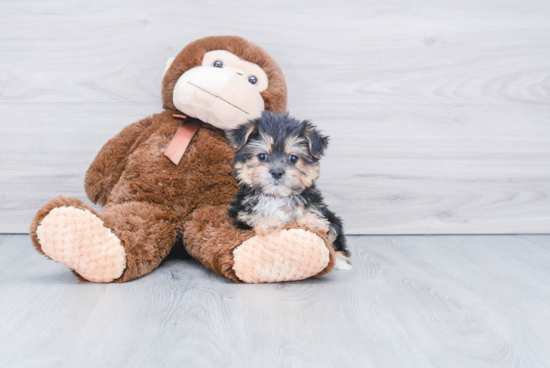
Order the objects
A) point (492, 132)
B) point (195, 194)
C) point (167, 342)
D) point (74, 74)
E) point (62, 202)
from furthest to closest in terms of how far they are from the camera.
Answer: point (492, 132) → point (74, 74) → point (195, 194) → point (62, 202) → point (167, 342)

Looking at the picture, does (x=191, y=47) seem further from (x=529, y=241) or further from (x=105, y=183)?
(x=529, y=241)

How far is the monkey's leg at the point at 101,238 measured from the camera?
140 centimetres

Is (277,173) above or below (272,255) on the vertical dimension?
above

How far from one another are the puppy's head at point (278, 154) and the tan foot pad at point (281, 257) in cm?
16

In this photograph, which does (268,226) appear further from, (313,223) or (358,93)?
(358,93)

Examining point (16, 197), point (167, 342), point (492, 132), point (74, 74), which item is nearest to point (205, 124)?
point (74, 74)

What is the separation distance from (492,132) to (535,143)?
0.84 feet

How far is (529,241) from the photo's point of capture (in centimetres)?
239

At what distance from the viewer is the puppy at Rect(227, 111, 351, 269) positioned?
150 centimetres

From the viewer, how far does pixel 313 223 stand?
5.15 feet

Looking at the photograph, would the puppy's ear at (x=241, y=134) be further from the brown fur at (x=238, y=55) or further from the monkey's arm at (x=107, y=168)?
the monkey's arm at (x=107, y=168)

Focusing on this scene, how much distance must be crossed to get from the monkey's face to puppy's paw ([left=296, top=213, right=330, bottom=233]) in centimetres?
50

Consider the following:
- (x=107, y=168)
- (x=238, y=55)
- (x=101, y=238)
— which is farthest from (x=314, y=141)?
(x=107, y=168)

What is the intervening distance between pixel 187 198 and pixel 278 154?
1.67 ft
